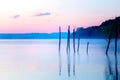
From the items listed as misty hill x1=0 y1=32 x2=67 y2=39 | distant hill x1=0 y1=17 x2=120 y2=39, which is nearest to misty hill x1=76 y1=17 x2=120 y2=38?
distant hill x1=0 y1=17 x2=120 y2=39

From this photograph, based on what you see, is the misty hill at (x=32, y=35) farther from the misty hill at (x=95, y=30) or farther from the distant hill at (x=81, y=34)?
the misty hill at (x=95, y=30)

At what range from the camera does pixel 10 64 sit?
2588 millimetres

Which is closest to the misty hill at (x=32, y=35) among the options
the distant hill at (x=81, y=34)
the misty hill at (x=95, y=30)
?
the distant hill at (x=81, y=34)

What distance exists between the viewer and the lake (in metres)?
2.45

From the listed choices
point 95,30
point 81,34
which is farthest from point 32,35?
point 95,30

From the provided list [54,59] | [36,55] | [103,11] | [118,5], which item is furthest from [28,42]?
[118,5]

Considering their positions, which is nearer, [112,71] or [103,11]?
[103,11]

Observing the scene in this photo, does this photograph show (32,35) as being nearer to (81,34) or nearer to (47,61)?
(47,61)

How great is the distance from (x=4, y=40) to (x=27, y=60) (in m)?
0.33

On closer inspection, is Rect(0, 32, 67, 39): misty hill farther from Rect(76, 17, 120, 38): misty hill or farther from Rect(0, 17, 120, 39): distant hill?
Rect(76, 17, 120, 38): misty hill

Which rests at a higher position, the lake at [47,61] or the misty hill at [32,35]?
the misty hill at [32,35]

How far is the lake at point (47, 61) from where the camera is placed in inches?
96.6

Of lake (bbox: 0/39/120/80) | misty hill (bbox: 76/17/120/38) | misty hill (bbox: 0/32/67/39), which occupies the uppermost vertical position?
misty hill (bbox: 76/17/120/38)

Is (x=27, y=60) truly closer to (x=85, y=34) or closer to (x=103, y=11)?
(x=85, y=34)
